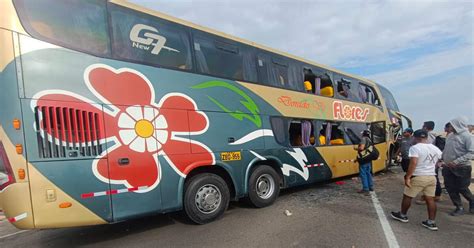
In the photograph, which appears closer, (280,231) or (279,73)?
(280,231)

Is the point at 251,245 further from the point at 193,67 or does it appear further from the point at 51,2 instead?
the point at 51,2

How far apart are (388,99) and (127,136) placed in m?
12.4

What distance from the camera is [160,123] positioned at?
4.98 metres

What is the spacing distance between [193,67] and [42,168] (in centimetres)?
287

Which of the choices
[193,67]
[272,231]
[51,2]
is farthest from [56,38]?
[272,231]

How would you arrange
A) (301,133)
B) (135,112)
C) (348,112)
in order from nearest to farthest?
1. (135,112)
2. (301,133)
3. (348,112)

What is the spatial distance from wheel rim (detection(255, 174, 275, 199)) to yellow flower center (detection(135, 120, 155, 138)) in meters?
2.68

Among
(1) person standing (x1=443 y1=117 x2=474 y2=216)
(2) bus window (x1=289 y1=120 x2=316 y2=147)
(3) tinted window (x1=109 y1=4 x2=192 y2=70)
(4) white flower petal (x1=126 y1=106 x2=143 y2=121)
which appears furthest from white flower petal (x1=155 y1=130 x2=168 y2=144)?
(1) person standing (x1=443 y1=117 x2=474 y2=216)

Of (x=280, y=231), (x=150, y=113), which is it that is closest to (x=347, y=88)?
(x=280, y=231)

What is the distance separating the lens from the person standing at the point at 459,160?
5.70 meters

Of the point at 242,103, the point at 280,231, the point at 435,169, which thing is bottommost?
the point at 280,231

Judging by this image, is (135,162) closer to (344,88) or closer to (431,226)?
(431,226)

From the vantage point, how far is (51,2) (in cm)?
410

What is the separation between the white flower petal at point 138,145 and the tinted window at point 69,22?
4.49 feet
